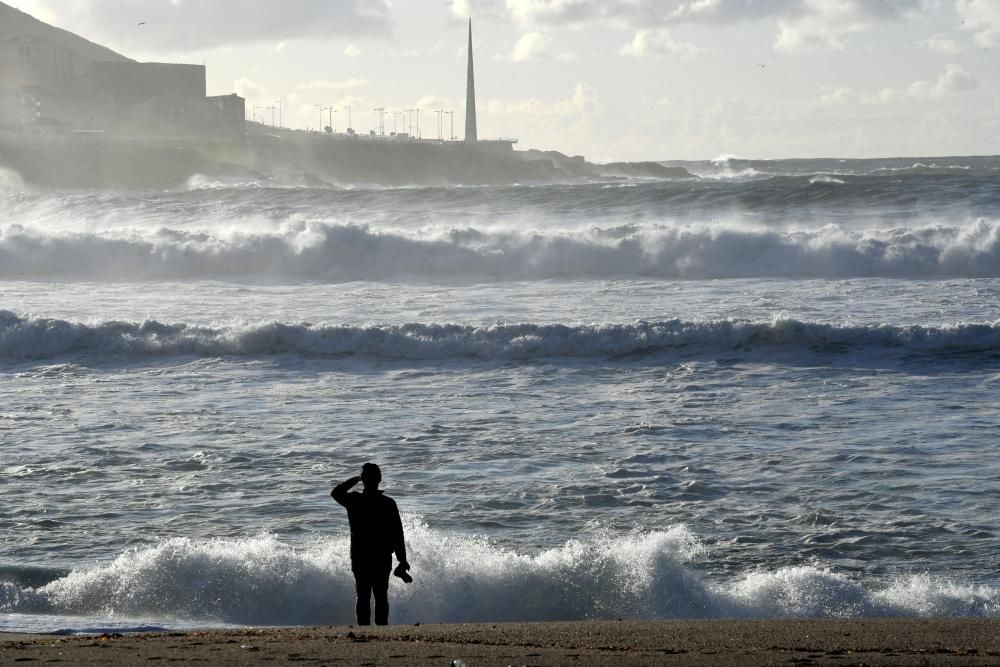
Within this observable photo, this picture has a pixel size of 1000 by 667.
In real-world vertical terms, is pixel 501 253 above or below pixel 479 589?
above

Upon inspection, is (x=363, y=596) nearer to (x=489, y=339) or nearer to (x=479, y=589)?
(x=479, y=589)

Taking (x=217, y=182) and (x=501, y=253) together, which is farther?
(x=217, y=182)

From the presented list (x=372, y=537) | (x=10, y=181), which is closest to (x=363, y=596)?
(x=372, y=537)

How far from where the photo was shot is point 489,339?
734 inches

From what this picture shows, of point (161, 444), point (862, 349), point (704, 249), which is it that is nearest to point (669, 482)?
point (161, 444)

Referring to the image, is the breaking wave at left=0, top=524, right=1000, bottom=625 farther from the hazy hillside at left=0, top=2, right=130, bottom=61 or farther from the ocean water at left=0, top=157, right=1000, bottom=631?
the hazy hillside at left=0, top=2, right=130, bottom=61

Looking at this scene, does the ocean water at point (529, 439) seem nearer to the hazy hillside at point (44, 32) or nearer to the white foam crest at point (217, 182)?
the white foam crest at point (217, 182)

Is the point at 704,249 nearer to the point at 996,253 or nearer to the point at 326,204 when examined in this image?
the point at 996,253

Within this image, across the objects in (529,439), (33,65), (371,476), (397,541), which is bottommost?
(529,439)

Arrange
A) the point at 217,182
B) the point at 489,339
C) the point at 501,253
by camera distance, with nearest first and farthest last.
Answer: the point at 489,339
the point at 501,253
the point at 217,182

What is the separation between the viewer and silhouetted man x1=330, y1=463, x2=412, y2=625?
7098 mm

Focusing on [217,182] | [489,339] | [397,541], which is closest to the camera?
[397,541]

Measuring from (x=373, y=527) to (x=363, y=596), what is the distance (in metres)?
0.43

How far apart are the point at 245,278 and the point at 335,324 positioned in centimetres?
1189
